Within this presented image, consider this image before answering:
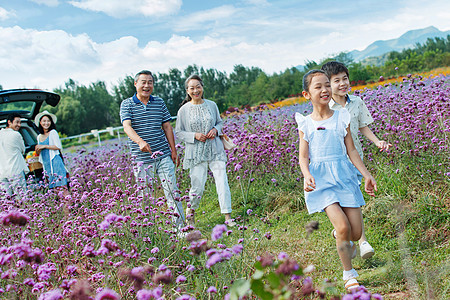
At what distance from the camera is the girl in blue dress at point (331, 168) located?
113 inches

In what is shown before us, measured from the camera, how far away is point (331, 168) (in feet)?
10.0

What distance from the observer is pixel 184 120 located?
197 inches

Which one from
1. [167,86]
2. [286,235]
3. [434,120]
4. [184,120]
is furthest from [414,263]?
[167,86]

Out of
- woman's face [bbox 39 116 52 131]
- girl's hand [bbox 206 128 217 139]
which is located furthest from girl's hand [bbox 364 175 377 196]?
woman's face [bbox 39 116 52 131]

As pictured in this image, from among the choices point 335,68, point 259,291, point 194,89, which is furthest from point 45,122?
point 259,291

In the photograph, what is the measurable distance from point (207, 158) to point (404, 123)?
2.46 meters

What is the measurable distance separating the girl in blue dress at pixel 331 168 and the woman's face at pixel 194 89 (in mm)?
1942

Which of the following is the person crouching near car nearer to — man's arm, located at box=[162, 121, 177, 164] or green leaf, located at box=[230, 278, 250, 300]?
man's arm, located at box=[162, 121, 177, 164]

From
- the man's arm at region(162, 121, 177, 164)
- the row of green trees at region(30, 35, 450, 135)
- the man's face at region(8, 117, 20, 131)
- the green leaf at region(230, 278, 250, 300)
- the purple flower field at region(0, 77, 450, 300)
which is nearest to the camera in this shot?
the green leaf at region(230, 278, 250, 300)

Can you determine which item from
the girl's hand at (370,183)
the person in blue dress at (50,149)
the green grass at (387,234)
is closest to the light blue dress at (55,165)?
the person in blue dress at (50,149)

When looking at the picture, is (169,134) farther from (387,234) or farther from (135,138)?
(387,234)

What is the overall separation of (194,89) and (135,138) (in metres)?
0.97

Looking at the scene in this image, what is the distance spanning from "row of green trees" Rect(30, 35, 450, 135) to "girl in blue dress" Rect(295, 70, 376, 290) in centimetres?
3142

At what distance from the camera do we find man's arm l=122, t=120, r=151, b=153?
14.3 ft
